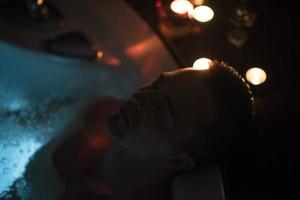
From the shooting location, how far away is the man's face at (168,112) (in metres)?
0.84

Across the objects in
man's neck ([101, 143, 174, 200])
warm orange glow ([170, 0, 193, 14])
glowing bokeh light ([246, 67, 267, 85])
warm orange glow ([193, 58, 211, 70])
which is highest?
warm orange glow ([170, 0, 193, 14])

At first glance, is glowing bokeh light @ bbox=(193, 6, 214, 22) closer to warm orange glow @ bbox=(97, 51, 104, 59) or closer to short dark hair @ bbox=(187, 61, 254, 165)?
warm orange glow @ bbox=(97, 51, 104, 59)

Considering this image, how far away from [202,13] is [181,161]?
0.63 m

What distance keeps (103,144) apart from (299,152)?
0.52 m

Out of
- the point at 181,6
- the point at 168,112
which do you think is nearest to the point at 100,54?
the point at 181,6

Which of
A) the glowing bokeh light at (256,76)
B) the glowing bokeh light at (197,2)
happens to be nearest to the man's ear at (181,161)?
the glowing bokeh light at (256,76)

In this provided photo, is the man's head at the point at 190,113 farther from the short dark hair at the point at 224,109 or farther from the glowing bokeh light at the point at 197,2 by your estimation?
the glowing bokeh light at the point at 197,2

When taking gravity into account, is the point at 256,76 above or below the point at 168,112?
above

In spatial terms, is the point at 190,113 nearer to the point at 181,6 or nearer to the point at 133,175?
the point at 133,175

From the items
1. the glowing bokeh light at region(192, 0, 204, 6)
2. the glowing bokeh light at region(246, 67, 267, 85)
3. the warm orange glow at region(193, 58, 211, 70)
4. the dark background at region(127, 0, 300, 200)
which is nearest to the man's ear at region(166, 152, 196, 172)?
the warm orange glow at region(193, 58, 211, 70)

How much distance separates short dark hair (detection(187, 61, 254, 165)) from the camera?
2.72ft

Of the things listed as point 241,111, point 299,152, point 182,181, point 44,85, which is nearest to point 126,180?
point 182,181

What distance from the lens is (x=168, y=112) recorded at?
0.85 m

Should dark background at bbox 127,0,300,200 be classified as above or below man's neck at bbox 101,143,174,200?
above
